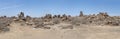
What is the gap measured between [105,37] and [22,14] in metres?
25.3

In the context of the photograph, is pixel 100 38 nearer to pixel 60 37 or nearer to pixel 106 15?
pixel 60 37

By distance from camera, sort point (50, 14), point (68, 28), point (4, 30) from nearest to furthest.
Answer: point (4, 30) < point (68, 28) < point (50, 14)

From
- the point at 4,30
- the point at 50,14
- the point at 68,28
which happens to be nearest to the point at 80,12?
the point at 50,14

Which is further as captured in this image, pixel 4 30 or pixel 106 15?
pixel 106 15

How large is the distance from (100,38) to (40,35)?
4.34 metres

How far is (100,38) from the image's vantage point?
18109mm

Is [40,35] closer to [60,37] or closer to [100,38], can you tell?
[60,37]

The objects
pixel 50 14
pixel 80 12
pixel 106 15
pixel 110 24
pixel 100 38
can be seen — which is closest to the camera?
pixel 100 38

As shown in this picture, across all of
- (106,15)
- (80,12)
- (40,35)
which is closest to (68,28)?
(40,35)

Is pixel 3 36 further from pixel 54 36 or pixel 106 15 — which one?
pixel 106 15

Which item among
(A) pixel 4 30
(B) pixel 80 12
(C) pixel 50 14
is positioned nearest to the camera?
(A) pixel 4 30

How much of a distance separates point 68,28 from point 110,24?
7.14 metres

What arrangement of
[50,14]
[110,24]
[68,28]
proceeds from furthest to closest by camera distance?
[50,14]
[110,24]
[68,28]

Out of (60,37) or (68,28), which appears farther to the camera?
(68,28)
